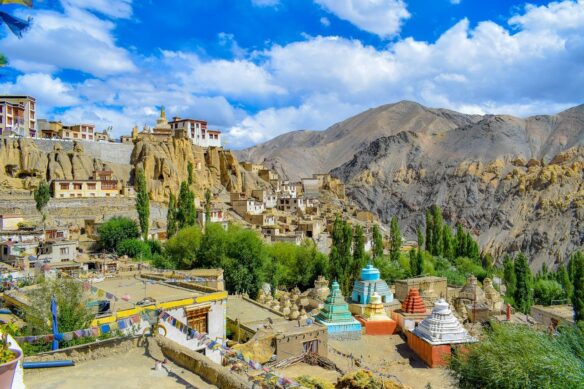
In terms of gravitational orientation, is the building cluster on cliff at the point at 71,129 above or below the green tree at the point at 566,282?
above

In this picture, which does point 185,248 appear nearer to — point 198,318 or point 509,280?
point 198,318

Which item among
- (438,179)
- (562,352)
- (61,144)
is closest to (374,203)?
(438,179)

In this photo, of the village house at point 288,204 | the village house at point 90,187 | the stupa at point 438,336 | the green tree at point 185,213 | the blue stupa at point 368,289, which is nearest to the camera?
the stupa at point 438,336

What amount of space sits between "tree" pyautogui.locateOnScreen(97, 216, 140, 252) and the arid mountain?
202ft

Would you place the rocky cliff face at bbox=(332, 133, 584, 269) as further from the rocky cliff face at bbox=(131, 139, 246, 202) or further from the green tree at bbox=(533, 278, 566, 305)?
the rocky cliff face at bbox=(131, 139, 246, 202)

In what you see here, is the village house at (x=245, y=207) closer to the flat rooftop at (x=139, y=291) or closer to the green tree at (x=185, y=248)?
the green tree at (x=185, y=248)

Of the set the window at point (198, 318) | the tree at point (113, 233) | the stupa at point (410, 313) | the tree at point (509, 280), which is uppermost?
the tree at point (113, 233)

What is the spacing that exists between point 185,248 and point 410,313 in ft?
46.9

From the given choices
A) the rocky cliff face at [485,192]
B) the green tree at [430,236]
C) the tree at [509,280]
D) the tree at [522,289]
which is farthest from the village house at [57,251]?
the rocky cliff face at [485,192]

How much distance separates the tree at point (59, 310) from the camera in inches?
419

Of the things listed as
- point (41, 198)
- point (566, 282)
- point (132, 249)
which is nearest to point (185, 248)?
point (132, 249)

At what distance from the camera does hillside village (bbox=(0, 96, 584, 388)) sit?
1105 centimetres

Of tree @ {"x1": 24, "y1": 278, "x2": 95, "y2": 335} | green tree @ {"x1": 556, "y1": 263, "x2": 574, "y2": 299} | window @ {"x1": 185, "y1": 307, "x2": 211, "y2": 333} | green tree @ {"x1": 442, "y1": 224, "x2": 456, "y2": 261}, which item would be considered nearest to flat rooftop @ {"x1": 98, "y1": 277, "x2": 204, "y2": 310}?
window @ {"x1": 185, "y1": 307, "x2": 211, "y2": 333}

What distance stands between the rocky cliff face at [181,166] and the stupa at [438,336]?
37183mm
